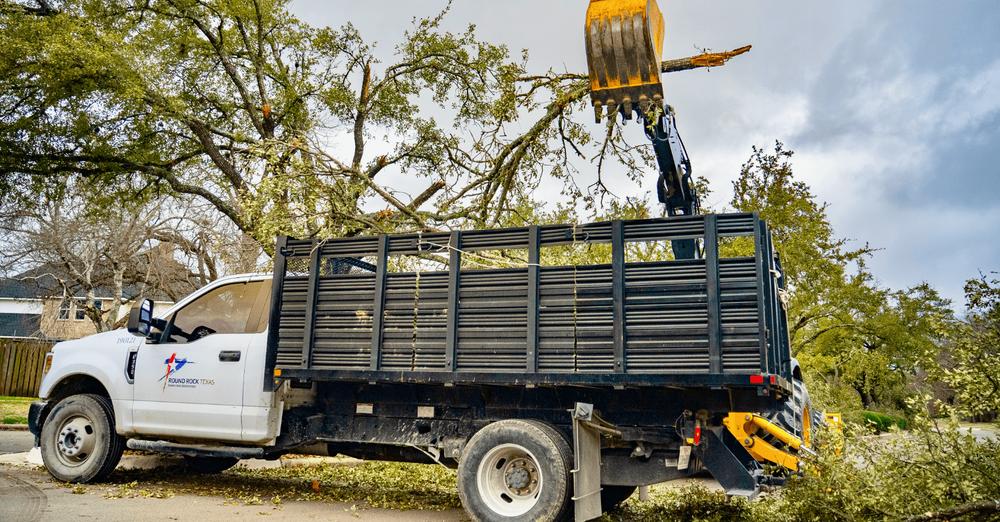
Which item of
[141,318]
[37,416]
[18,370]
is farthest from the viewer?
[18,370]

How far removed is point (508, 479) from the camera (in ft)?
21.5

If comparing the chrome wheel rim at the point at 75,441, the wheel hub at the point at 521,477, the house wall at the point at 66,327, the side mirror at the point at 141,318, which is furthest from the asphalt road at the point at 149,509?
the house wall at the point at 66,327

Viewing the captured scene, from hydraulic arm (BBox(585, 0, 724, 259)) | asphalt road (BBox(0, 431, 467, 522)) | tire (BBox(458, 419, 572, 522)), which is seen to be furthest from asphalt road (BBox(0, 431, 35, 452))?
hydraulic arm (BBox(585, 0, 724, 259))

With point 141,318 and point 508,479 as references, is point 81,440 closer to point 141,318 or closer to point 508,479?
point 141,318

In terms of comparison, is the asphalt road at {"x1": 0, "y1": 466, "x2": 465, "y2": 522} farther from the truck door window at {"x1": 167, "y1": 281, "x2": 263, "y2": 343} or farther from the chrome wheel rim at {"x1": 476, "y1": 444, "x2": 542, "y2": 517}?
the truck door window at {"x1": 167, "y1": 281, "x2": 263, "y2": 343}

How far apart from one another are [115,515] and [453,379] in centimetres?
326

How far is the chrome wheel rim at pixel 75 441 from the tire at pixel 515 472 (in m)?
4.60

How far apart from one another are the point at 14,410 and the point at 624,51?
64.8 ft

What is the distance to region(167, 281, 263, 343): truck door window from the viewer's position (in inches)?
324

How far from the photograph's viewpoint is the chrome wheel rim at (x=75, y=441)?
27.7 feet

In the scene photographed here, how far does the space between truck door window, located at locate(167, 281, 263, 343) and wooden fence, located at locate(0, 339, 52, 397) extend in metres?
21.0

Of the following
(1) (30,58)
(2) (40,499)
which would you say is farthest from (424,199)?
(2) (40,499)

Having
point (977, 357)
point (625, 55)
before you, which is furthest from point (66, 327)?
point (977, 357)

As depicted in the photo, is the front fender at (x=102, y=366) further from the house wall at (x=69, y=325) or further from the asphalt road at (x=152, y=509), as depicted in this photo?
the house wall at (x=69, y=325)
